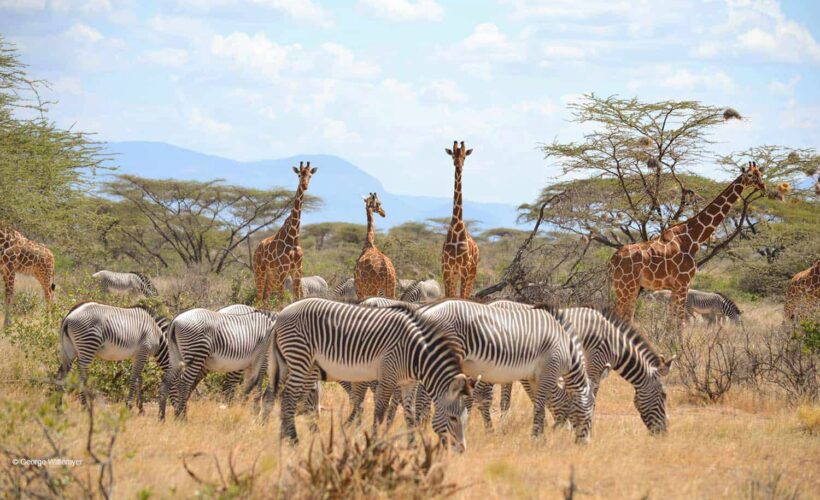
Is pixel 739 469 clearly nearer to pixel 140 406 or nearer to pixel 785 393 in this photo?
pixel 785 393

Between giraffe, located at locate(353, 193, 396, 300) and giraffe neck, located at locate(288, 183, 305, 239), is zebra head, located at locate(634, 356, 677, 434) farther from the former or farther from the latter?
giraffe neck, located at locate(288, 183, 305, 239)

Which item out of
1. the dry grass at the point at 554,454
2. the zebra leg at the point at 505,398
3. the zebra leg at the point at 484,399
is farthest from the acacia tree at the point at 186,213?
the zebra leg at the point at 484,399

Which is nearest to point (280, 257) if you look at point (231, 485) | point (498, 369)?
point (498, 369)

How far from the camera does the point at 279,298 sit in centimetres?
1470

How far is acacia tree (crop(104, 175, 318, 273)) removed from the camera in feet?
94.2

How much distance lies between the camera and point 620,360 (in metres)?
8.70

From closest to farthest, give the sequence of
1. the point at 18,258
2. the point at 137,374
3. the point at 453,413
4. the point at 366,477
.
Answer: the point at 366,477 < the point at 453,413 < the point at 137,374 < the point at 18,258

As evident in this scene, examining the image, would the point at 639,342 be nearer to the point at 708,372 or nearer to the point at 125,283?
the point at 708,372

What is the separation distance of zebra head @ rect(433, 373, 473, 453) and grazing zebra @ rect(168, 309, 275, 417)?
7.93 ft

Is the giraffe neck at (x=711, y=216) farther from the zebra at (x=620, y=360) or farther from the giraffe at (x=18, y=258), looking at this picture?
the giraffe at (x=18, y=258)

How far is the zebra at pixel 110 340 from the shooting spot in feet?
29.5

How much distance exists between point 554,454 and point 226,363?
3433 millimetres

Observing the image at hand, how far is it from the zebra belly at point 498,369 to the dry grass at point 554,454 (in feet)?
1.82

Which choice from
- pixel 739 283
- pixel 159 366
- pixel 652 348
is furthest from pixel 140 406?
pixel 739 283
